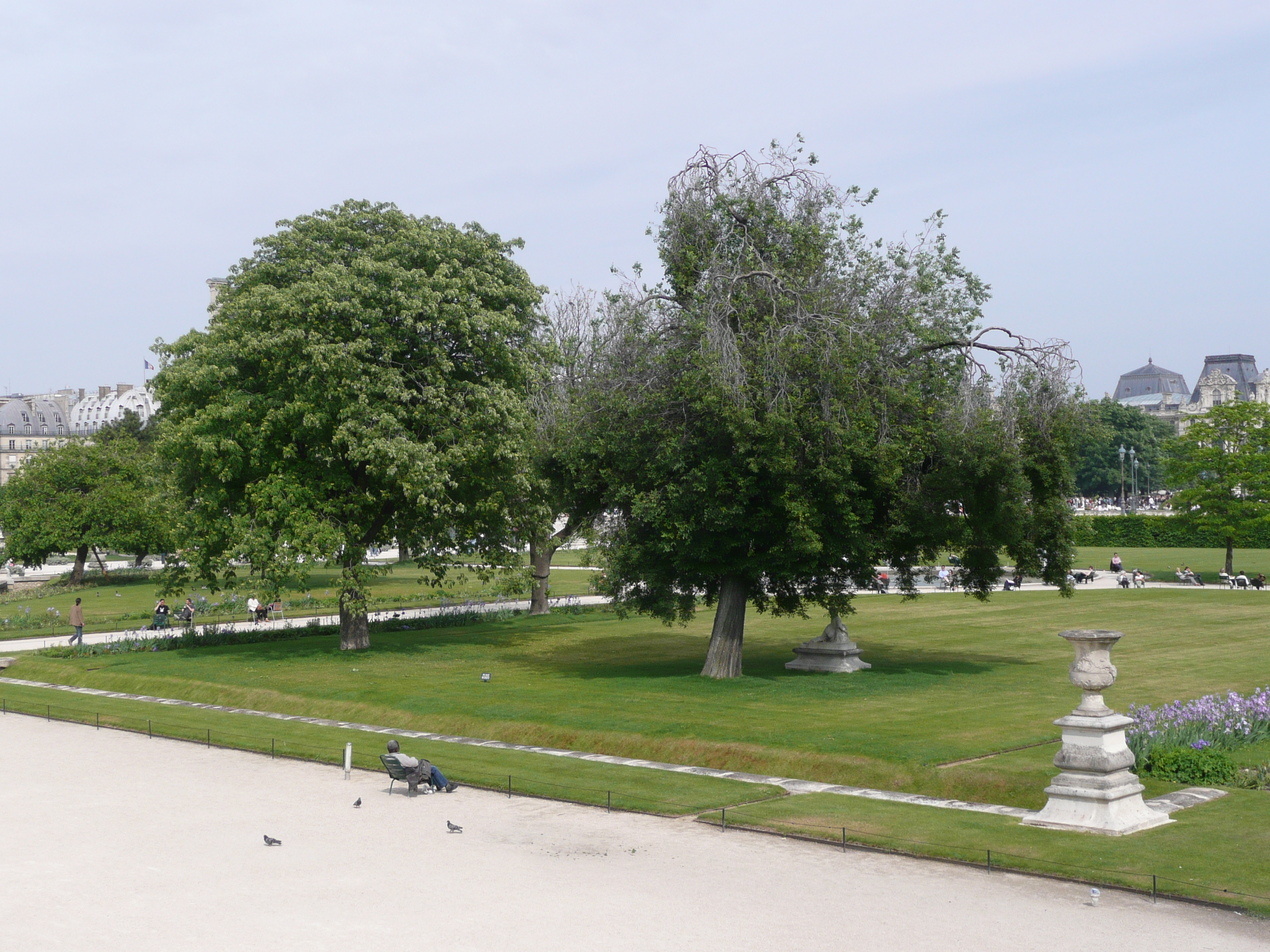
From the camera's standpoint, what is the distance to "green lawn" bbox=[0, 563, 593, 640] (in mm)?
52625

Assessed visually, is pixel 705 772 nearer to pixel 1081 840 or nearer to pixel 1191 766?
pixel 1081 840

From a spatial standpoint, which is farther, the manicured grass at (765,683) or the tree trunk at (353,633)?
the tree trunk at (353,633)

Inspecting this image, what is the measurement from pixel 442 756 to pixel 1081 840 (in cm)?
1252

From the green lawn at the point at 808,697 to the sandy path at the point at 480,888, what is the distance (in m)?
1.44

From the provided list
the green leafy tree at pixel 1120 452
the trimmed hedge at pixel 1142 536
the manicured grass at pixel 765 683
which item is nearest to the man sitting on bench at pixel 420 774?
the manicured grass at pixel 765 683

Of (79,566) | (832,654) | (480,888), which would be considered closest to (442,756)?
(480,888)

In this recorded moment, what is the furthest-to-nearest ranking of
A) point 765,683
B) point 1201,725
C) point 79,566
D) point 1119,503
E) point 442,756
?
1. point 1119,503
2. point 79,566
3. point 765,683
4. point 442,756
5. point 1201,725

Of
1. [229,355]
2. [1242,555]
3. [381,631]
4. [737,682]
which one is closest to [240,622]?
[381,631]

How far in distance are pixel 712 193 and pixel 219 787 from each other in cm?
1953

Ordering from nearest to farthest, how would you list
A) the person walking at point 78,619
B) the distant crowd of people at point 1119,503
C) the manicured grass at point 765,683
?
the manicured grass at point 765,683 → the person walking at point 78,619 → the distant crowd of people at point 1119,503

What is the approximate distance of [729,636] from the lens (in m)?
32.8

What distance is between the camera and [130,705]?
31797mm

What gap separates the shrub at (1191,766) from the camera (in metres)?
19.9

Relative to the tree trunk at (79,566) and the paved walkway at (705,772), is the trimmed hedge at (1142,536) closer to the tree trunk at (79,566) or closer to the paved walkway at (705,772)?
the tree trunk at (79,566)
